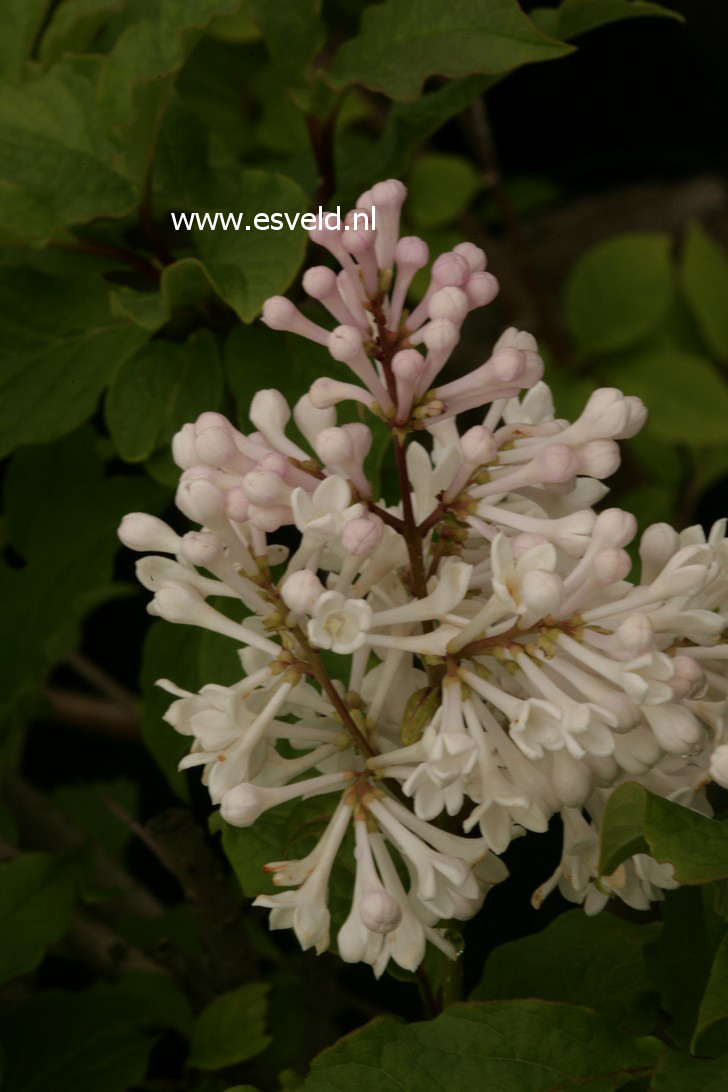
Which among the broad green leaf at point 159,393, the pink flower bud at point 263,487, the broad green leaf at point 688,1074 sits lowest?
the broad green leaf at point 688,1074

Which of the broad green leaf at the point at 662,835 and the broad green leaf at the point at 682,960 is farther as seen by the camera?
the broad green leaf at the point at 682,960

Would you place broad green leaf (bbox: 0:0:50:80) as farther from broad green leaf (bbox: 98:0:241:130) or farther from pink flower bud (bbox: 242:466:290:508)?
pink flower bud (bbox: 242:466:290:508)

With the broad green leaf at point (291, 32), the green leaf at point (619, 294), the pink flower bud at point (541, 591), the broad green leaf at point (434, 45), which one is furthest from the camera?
the green leaf at point (619, 294)

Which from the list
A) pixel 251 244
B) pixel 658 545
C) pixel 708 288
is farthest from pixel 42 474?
pixel 708 288

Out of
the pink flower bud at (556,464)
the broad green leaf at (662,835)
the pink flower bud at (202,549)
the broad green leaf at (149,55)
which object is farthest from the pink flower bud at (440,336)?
the broad green leaf at (149,55)

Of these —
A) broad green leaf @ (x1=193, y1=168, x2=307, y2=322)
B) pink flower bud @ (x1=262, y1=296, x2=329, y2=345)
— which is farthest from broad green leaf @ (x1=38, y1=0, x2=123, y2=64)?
pink flower bud @ (x1=262, y1=296, x2=329, y2=345)

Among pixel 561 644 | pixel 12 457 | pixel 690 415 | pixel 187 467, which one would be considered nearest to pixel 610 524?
pixel 561 644

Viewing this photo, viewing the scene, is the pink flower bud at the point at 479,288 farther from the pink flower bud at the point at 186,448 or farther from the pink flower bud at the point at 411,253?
the pink flower bud at the point at 186,448
